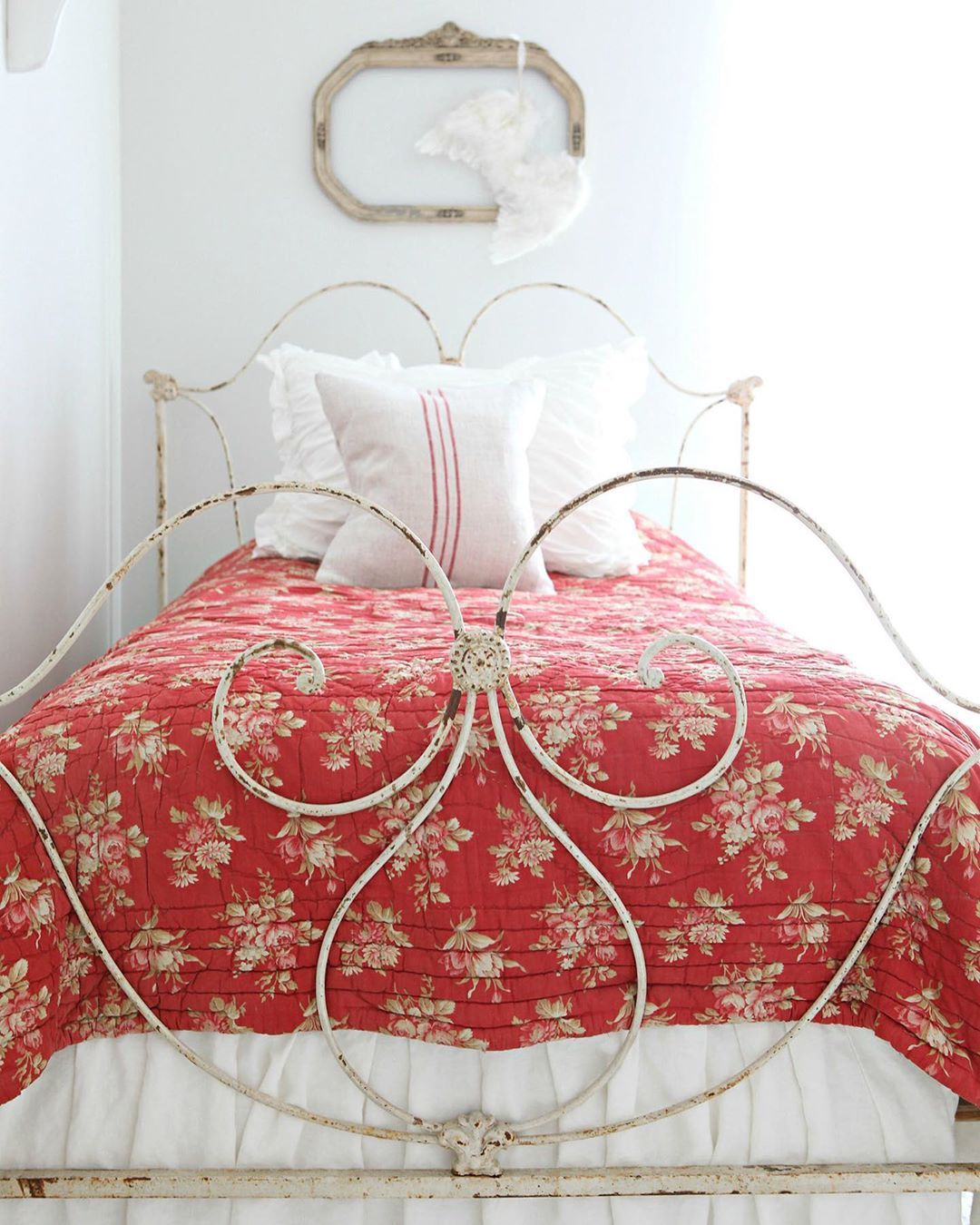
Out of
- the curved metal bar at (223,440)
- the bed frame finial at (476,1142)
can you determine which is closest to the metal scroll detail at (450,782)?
the bed frame finial at (476,1142)

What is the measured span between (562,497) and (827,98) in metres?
1.25

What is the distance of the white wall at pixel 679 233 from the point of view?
8.55ft

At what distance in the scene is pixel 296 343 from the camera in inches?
105

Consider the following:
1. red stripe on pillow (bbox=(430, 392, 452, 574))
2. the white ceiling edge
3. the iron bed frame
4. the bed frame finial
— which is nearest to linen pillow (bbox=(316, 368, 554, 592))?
red stripe on pillow (bbox=(430, 392, 452, 574))

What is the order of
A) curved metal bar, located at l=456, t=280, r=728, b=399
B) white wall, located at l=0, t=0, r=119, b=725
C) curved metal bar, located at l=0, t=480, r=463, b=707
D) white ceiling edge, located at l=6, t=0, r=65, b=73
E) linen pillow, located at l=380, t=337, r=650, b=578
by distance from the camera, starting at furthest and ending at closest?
curved metal bar, located at l=456, t=280, r=728, b=399 < linen pillow, located at l=380, t=337, r=650, b=578 < white wall, located at l=0, t=0, r=119, b=725 < white ceiling edge, located at l=6, t=0, r=65, b=73 < curved metal bar, located at l=0, t=480, r=463, b=707

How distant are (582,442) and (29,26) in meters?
1.11

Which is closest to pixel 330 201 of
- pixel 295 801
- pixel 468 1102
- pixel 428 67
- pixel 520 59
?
pixel 428 67

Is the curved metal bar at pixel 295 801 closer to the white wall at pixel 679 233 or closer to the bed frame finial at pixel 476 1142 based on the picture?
the bed frame finial at pixel 476 1142

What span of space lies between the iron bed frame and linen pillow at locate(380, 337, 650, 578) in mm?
1049

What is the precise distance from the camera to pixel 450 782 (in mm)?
982

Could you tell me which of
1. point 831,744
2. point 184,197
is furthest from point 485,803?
point 184,197

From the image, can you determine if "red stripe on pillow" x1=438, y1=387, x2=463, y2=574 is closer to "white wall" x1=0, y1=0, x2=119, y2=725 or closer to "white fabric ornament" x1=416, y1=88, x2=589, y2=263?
"white wall" x1=0, y1=0, x2=119, y2=725

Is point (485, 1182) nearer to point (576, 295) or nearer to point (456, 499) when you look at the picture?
point (456, 499)

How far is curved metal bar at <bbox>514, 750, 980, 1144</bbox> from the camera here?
98cm
